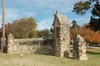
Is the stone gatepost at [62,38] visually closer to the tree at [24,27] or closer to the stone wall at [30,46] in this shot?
the stone wall at [30,46]

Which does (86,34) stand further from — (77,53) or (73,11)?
(77,53)

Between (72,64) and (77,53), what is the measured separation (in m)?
4.13

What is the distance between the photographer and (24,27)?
87.1 meters

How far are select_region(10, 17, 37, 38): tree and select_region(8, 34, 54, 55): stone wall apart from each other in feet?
157

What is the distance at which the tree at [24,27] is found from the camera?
84.5 metres

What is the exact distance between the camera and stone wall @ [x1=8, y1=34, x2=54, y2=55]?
3497 cm

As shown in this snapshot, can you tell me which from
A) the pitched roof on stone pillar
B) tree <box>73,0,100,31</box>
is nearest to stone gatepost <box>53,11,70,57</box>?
the pitched roof on stone pillar

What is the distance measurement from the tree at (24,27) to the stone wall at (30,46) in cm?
4780

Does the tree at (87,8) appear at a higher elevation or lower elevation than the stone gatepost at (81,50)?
higher

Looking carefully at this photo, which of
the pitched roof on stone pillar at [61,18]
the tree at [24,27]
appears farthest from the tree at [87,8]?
the tree at [24,27]

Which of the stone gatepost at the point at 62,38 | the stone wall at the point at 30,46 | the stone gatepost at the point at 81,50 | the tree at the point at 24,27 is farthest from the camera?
the tree at the point at 24,27

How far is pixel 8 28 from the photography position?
279ft

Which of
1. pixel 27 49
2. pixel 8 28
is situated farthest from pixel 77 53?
pixel 8 28

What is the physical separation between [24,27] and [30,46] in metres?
51.8
